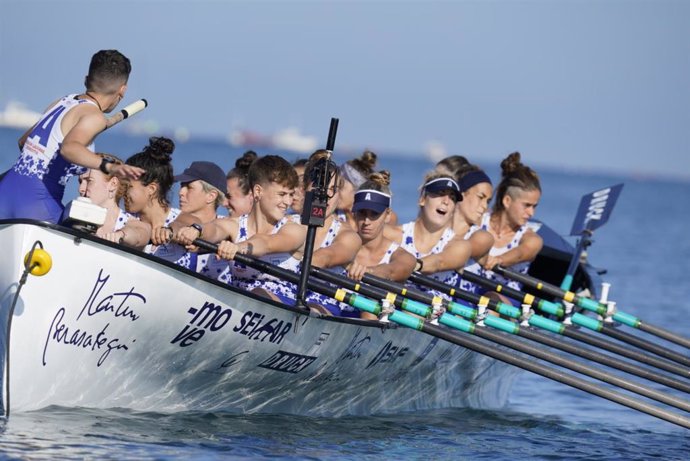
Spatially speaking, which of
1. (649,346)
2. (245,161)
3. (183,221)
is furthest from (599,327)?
(183,221)

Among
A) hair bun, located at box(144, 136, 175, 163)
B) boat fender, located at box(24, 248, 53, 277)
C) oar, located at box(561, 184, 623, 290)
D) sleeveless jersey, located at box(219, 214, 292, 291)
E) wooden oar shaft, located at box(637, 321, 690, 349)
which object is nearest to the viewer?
boat fender, located at box(24, 248, 53, 277)

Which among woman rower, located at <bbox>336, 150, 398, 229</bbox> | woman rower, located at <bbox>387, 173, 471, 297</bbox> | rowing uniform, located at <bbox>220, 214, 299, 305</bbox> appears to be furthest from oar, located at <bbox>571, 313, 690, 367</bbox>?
rowing uniform, located at <bbox>220, 214, 299, 305</bbox>

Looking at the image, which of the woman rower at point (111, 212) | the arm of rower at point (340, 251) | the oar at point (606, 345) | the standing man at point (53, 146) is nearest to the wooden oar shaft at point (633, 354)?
the oar at point (606, 345)

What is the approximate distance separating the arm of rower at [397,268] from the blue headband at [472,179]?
1.50 metres

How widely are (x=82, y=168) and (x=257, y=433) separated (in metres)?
2.06

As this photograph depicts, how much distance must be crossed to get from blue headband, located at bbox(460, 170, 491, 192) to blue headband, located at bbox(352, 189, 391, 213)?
5.55 feet

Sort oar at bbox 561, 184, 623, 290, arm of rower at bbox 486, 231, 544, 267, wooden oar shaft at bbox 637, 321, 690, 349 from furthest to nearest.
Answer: oar at bbox 561, 184, 623, 290 → arm of rower at bbox 486, 231, 544, 267 → wooden oar shaft at bbox 637, 321, 690, 349

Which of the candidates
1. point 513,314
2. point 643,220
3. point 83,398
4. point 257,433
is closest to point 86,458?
point 83,398

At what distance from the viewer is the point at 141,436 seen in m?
7.77

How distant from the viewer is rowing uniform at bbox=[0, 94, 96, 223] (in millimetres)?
7902

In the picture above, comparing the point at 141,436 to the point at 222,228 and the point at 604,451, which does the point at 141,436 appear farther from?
the point at 604,451

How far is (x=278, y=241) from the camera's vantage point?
28.8ft

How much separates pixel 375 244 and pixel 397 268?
290 mm

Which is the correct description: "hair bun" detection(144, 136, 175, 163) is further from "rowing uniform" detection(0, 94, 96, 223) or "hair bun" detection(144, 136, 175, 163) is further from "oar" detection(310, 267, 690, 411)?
"oar" detection(310, 267, 690, 411)
